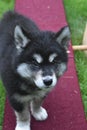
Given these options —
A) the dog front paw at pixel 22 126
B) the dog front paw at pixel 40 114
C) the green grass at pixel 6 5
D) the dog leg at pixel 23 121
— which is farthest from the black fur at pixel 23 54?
the green grass at pixel 6 5

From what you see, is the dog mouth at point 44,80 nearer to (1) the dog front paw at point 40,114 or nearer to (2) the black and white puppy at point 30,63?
(2) the black and white puppy at point 30,63

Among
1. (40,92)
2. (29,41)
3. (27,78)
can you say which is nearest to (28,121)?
(40,92)

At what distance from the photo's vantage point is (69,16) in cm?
425

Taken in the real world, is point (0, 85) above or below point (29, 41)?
below

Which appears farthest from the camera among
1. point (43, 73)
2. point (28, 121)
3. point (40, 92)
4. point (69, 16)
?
point (69, 16)

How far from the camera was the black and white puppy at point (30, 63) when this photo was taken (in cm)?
227

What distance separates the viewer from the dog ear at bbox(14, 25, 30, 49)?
2.27 meters

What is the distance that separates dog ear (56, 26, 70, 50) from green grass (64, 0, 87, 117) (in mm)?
1013

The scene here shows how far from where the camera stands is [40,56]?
88.5 inches

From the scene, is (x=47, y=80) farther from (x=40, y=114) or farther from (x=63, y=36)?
(x=40, y=114)

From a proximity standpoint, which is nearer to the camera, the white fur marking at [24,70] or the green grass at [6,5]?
the white fur marking at [24,70]

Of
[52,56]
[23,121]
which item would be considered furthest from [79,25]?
[52,56]

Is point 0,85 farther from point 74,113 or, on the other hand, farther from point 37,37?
point 37,37

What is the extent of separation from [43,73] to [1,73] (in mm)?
478
